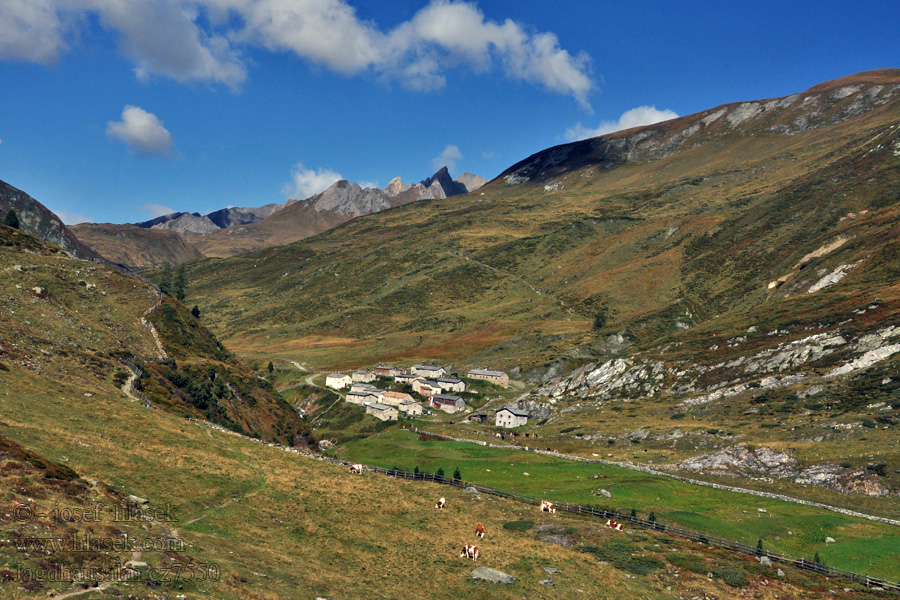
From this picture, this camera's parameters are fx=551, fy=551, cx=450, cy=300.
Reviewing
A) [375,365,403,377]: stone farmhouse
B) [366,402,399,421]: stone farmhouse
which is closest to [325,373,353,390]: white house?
[375,365,403,377]: stone farmhouse

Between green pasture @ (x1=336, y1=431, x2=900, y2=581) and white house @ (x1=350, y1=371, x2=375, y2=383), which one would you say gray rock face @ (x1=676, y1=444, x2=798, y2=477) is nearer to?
green pasture @ (x1=336, y1=431, x2=900, y2=581)

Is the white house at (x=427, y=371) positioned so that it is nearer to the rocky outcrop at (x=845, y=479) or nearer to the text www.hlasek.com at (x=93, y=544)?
the rocky outcrop at (x=845, y=479)

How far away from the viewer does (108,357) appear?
68.9 metres

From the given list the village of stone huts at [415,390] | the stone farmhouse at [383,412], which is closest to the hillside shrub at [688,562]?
the village of stone huts at [415,390]

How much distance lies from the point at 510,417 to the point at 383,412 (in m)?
27.8

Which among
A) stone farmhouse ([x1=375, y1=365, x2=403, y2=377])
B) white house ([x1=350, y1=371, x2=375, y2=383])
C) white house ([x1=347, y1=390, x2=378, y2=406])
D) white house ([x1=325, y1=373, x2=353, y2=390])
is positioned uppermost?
stone farmhouse ([x1=375, y1=365, x2=403, y2=377])

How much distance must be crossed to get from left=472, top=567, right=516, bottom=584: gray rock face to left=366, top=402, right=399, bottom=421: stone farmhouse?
89.8m

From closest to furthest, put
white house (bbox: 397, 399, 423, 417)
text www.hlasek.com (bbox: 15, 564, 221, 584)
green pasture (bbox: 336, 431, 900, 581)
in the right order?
text www.hlasek.com (bbox: 15, 564, 221, 584) < green pasture (bbox: 336, 431, 900, 581) < white house (bbox: 397, 399, 423, 417)

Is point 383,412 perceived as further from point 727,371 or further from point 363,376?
point 727,371

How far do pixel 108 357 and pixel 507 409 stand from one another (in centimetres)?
7574

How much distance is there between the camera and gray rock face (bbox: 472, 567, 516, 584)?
3161 cm

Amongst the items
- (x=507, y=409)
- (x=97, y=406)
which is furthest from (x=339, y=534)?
(x=507, y=409)

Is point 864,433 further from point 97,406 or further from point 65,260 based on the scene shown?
point 65,260

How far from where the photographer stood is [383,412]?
121 meters
